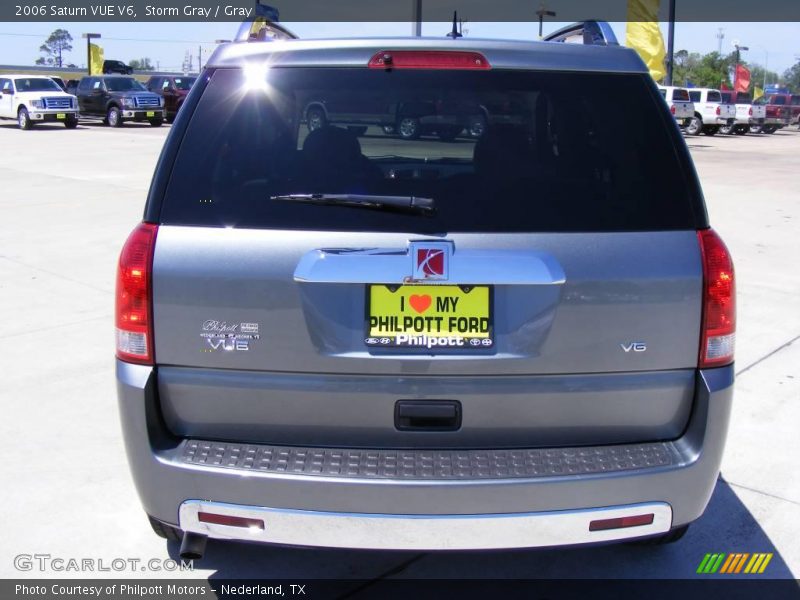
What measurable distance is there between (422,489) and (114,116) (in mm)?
32778

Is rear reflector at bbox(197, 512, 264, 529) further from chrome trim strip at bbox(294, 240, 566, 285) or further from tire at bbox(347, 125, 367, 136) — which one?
tire at bbox(347, 125, 367, 136)

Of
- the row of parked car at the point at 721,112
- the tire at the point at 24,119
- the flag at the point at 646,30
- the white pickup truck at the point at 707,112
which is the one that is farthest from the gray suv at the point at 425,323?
the white pickup truck at the point at 707,112

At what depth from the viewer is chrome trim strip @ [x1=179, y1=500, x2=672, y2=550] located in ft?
8.46

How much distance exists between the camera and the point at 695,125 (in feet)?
127

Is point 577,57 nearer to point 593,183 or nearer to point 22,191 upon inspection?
point 593,183

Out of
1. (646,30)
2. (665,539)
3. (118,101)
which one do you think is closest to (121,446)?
(665,539)

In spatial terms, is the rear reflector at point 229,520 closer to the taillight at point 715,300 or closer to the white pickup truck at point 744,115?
the taillight at point 715,300

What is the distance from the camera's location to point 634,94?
9.29ft

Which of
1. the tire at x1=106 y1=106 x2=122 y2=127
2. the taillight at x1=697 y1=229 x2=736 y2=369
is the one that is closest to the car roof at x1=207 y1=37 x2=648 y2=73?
the taillight at x1=697 y1=229 x2=736 y2=369

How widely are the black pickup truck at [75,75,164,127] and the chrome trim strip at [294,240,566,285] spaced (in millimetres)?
31710

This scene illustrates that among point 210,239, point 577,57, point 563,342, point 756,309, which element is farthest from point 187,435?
point 756,309

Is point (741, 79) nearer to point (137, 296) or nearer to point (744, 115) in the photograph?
point (744, 115)
